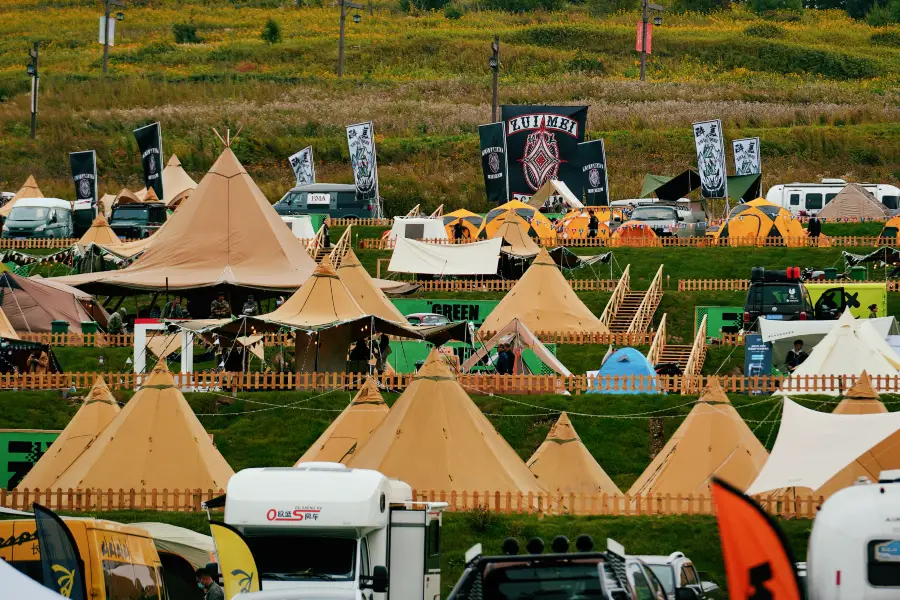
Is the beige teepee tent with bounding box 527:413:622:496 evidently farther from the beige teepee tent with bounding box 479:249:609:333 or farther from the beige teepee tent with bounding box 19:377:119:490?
the beige teepee tent with bounding box 479:249:609:333

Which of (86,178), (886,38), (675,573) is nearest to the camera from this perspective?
(675,573)

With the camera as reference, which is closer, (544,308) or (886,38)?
(544,308)

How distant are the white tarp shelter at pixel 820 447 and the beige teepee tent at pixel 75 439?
35.5ft

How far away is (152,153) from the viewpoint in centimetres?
5816

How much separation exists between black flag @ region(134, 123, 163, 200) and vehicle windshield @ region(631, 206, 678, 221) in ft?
54.5

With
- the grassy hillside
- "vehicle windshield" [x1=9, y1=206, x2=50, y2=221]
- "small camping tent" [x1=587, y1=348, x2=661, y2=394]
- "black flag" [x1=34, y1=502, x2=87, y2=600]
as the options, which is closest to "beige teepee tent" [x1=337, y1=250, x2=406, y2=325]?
"small camping tent" [x1=587, y1=348, x2=661, y2=394]

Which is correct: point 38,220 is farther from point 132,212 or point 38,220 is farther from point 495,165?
point 495,165

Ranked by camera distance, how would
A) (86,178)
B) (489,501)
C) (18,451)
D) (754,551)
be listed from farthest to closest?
1. (86,178)
2. (18,451)
3. (489,501)
4. (754,551)

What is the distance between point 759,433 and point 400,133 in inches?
2155

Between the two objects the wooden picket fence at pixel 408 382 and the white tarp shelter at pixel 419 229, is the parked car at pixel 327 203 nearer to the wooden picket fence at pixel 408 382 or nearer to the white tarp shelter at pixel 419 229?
the white tarp shelter at pixel 419 229

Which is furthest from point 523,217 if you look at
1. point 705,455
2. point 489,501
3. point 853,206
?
point 489,501

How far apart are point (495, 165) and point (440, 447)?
105 ft

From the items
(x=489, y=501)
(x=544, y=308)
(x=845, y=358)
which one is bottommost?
(x=489, y=501)

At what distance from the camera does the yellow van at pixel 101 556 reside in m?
16.2
